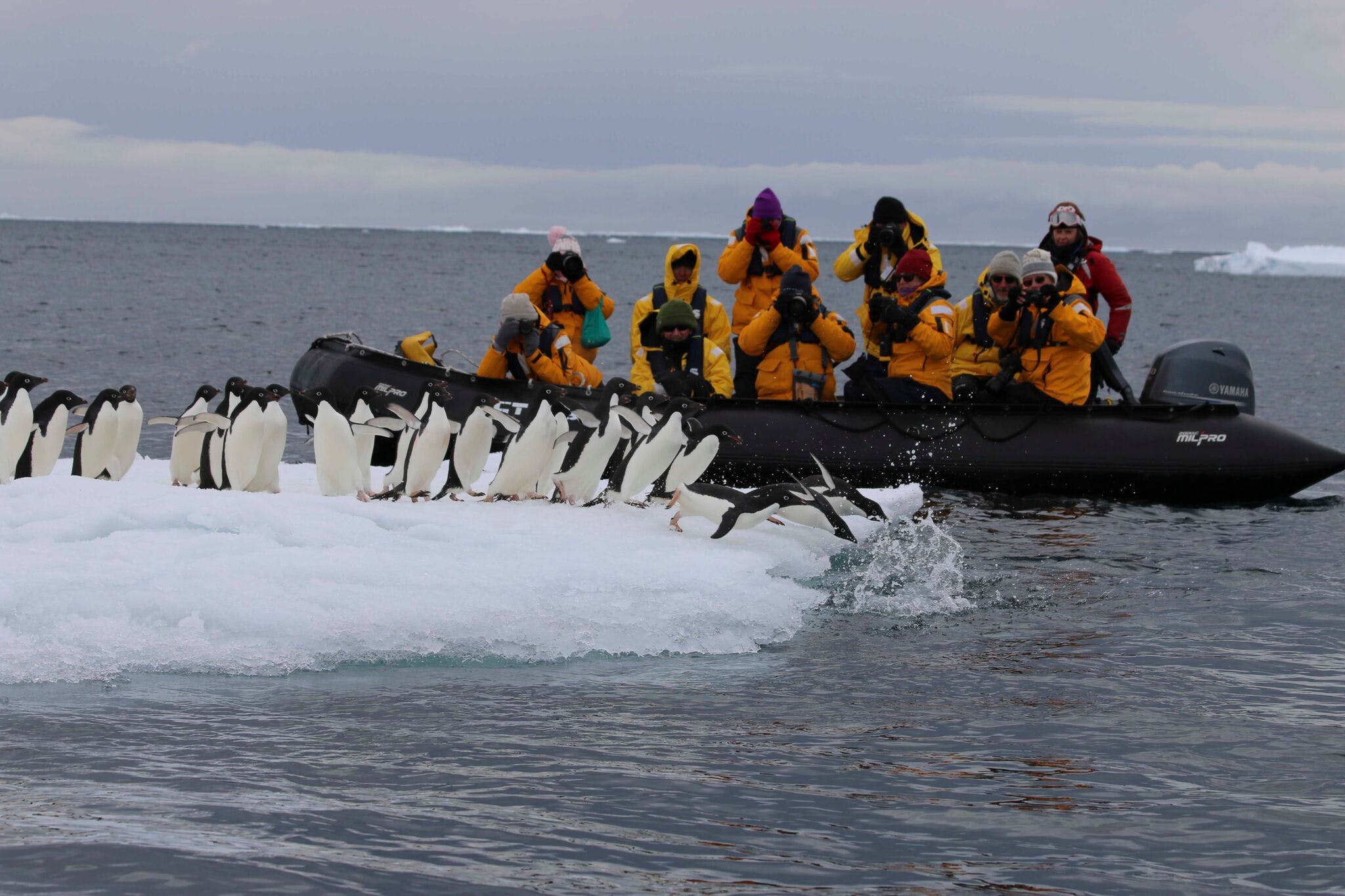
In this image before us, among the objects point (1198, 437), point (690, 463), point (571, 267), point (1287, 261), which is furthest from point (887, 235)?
point (1287, 261)

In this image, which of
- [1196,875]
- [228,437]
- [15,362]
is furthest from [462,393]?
[15,362]

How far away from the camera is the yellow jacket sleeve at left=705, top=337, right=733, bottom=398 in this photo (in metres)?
9.70

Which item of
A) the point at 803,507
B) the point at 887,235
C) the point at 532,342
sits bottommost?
the point at 803,507

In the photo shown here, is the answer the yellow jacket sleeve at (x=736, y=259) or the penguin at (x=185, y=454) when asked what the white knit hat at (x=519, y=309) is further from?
the penguin at (x=185, y=454)

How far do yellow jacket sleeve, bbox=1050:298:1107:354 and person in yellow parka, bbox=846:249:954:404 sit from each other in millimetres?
714

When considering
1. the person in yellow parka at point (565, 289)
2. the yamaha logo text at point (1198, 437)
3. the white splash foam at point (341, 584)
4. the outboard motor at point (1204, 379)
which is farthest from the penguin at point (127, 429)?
the outboard motor at point (1204, 379)

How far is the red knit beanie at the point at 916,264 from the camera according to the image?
9.19 meters

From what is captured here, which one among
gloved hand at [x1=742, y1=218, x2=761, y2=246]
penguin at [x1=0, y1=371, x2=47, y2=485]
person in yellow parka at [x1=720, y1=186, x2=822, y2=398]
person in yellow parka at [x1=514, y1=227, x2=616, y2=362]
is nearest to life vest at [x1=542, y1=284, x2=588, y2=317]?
person in yellow parka at [x1=514, y1=227, x2=616, y2=362]

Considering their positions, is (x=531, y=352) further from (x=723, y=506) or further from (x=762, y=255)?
(x=723, y=506)

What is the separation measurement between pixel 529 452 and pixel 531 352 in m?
2.34

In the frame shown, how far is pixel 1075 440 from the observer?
9727mm

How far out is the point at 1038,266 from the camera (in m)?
9.08

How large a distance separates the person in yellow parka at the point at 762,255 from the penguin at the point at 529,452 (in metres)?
2.39

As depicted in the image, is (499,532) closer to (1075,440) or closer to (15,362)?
(1075,440)
